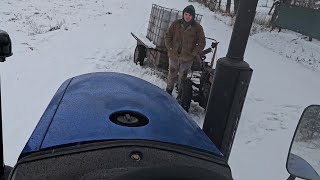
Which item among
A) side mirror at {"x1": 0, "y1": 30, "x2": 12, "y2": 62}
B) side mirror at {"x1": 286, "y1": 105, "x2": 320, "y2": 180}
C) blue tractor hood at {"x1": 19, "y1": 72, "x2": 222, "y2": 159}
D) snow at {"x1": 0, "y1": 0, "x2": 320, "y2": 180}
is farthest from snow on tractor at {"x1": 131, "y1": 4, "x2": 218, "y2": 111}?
side mirror at {"x1": 0, "y1": 30, "x2": 12, "y2": 62}

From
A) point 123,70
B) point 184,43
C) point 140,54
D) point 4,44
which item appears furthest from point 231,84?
point 140,54

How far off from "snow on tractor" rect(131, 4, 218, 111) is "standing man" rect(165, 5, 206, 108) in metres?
0.28

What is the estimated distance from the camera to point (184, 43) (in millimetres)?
6621

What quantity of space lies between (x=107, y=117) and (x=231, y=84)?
3.35ft

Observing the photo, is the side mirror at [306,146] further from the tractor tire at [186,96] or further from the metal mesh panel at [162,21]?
the metal mesh panel at [162,21]

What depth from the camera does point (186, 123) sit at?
2.06 m

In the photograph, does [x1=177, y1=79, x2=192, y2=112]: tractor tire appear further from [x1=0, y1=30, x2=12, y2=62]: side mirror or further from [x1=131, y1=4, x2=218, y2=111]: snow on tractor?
[x1=0, y1=30, x2=12, y2=62]: side mirror

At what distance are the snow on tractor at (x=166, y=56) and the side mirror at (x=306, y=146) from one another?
441 centimetres

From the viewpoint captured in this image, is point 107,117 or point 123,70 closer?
point 107,117

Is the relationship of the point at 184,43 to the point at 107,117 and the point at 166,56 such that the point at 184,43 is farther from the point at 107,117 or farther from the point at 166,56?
the point at 107,117

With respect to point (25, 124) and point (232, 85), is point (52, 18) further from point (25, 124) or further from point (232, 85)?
point (232, 85)

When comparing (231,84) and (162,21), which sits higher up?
(231,84)

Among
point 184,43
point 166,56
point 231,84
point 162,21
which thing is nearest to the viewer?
point 231,84

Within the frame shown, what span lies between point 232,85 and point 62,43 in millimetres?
9037
